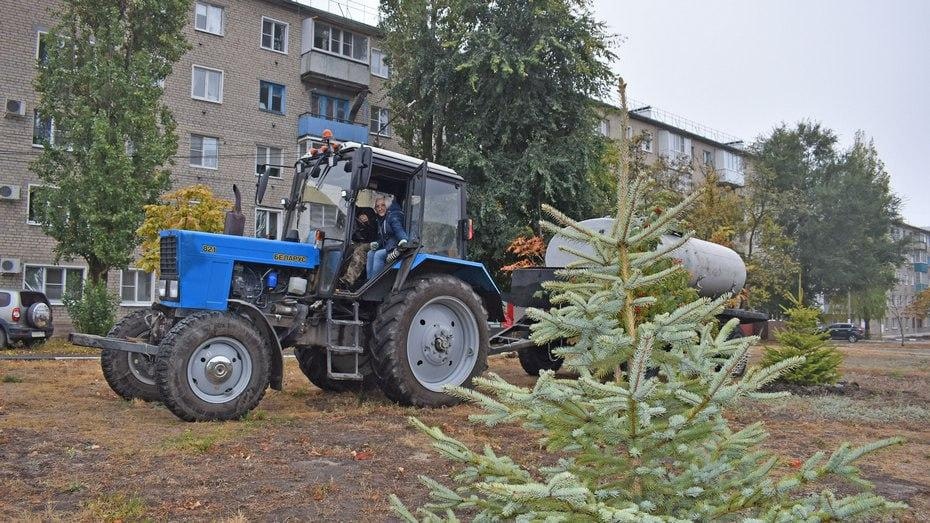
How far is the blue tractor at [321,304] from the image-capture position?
6676 mm

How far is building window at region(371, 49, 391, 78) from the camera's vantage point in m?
32.5

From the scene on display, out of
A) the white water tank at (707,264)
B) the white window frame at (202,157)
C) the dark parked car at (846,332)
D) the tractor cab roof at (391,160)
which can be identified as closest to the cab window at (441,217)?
the tractor cab roof at (391,160)

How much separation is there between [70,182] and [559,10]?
17.0 metres

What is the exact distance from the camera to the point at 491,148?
84.3 feet

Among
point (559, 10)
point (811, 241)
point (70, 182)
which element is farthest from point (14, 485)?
point (811, 241)

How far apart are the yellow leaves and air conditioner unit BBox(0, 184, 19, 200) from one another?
23.7 ft

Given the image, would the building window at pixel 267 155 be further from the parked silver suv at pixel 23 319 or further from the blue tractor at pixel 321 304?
the blue tractor at pixel 321 304

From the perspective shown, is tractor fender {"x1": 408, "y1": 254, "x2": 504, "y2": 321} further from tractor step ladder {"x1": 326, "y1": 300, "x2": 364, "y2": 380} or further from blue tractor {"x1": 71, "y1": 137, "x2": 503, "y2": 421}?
tractor step ladder {"x1": 326, "y1": 300, "x2": 364, "y2": 380}

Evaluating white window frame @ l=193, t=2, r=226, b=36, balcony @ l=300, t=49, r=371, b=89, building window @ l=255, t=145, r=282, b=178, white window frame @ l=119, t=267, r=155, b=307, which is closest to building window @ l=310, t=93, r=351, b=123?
balcony @ l=300, t=49, r=371, b=89

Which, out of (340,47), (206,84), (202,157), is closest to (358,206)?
(202,157)

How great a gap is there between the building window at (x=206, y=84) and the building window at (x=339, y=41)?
470 cm

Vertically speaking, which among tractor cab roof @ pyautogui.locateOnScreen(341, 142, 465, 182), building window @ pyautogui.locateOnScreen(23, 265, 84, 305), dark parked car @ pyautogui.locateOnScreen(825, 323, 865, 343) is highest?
tractor cab roof @ pyautogui.locateOnScreen(341, 142, 465, 182)

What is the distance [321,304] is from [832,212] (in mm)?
44049

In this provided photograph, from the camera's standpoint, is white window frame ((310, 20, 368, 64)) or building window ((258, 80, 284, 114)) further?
white window frame ((310, 20, 368, 64))
